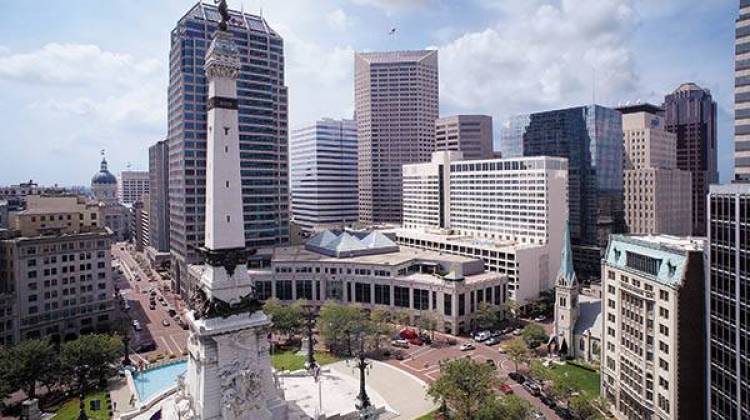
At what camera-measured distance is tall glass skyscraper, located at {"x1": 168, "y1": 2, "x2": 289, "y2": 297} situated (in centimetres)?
12425

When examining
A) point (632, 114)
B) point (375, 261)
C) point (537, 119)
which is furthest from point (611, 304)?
point (632, 114)

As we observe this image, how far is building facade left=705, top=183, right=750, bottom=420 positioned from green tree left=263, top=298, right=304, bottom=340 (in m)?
61.9

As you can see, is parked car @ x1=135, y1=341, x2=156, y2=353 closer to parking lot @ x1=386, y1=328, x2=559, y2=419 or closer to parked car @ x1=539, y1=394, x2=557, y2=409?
parking lot @ x1=386, y1=328, x2=559, y2=419

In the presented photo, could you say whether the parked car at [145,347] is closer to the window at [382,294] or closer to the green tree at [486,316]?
the window at [382,294]

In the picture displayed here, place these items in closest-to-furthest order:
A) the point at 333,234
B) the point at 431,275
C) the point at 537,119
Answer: the point at 431,275 → the point at 333,234 → the point at 537,119

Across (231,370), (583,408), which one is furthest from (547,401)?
(231,370)

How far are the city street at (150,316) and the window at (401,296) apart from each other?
139 feet

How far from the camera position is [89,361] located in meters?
67.2

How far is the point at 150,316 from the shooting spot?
367ft

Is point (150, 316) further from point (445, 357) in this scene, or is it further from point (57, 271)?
point (445, 357)

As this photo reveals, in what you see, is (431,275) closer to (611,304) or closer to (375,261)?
(375,261)

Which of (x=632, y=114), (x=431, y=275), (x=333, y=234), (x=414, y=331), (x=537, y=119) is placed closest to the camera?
(x=414, y=331)

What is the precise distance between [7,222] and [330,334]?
272ft

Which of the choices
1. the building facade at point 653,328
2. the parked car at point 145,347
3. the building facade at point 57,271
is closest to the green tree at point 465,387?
the building facade at point 653,328
